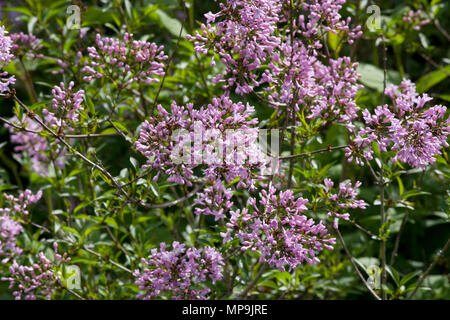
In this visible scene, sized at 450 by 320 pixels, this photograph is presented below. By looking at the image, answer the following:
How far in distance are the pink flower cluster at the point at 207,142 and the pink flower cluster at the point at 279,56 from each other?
0.17 meters

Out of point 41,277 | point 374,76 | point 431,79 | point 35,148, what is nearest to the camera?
point 41,277

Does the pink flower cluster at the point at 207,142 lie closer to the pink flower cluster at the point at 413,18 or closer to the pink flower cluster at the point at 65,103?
the pink flower cluster at the point at 65,103

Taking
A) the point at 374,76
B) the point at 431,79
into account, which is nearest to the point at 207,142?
the point at 374,76

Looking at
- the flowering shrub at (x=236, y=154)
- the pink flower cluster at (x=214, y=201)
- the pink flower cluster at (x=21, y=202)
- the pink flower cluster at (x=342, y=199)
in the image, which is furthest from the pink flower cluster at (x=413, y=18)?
the pink flower cluster at (x=21, y=202)

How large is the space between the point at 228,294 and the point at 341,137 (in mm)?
1362

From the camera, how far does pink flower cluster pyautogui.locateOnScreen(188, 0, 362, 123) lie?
66.6 inches

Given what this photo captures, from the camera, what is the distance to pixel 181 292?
196 centimetres

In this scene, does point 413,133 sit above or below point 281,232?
above

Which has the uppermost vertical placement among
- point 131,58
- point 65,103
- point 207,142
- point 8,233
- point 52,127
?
point 131,58

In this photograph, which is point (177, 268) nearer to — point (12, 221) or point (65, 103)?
point (65, 103)

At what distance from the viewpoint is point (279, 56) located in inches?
71.8

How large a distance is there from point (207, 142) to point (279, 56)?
433 mm

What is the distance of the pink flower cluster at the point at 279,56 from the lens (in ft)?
5.55

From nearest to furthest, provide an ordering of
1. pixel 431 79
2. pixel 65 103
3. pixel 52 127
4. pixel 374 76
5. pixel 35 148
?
pixel 65 103 → pixel 52 127 → pixel 35 148 → pixel 374 76 → pixel 431 79
